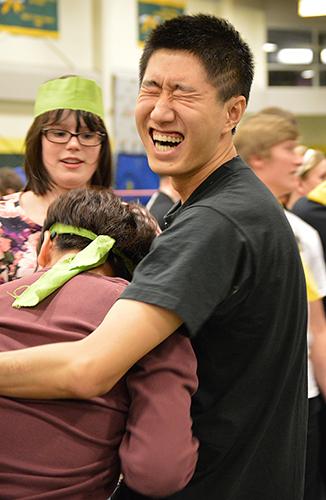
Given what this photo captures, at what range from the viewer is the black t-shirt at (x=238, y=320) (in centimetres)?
135

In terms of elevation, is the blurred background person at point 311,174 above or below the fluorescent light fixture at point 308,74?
below

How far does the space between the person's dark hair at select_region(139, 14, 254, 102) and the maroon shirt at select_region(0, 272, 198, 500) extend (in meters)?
0.51

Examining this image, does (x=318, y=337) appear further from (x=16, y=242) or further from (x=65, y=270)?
(x=65, y=270)

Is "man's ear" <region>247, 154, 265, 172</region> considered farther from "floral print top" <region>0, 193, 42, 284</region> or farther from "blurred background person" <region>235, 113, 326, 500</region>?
"floral print top" <region>0, 193, 42, 284</region>

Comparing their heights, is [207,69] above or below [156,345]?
above

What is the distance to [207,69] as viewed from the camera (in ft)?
5.00

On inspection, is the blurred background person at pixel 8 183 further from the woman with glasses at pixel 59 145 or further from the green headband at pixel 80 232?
the green headband at pixel 80 232

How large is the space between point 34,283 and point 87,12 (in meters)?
10.3

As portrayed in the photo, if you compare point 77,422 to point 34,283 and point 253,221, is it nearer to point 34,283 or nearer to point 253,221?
point 34,283

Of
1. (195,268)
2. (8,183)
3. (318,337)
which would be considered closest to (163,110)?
(195,268)

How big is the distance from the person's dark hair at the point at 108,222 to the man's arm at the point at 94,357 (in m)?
0.28

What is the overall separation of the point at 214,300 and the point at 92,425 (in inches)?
13.4

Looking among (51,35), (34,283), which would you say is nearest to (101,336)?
(34,283)

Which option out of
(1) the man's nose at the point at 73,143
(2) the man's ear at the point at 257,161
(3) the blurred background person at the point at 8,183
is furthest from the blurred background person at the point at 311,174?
(1) the man's nose at the point at 73,143
